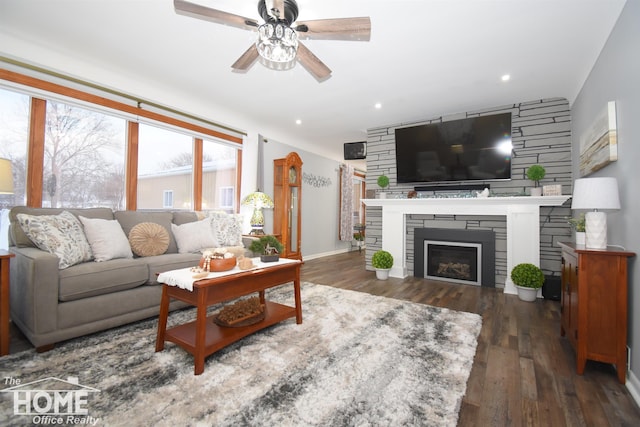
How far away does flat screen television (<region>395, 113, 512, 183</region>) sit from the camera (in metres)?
3.74

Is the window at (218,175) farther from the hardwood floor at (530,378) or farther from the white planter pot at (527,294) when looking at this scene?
the white planter pot at (527,294)

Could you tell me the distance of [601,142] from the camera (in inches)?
86.3

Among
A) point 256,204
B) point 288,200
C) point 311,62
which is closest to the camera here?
point 311,62

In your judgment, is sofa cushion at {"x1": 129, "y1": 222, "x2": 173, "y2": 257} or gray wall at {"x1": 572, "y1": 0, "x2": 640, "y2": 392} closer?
gray wall at {"x1": 572, "y1": 0, "x2": 640, "y2": 392}

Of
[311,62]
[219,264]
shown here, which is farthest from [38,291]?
[311,62]

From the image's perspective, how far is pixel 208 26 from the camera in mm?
2316

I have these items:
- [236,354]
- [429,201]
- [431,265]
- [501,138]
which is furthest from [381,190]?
[236,354]

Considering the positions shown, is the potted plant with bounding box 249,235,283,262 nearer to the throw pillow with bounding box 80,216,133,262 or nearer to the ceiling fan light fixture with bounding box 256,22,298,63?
the throw pillow with bounding box 80,216,133,262

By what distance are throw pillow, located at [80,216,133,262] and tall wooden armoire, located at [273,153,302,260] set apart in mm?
2609

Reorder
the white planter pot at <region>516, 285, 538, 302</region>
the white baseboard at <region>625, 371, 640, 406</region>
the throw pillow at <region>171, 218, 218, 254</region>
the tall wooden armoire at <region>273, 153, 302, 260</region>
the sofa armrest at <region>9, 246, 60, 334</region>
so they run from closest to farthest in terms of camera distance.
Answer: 1. the white baseboard at <region>625, 371, 640, 406</region>
2. the sofa armrest at <region>9, 246, 60, 334</region>
3. the throw pillow at <region>171, 218, 218, 254</region>
4. the white planter pot at <region>516, 285, 538, 302</region>
5. the tall wooden armoire at <region>273, 153, 302, 260</region>

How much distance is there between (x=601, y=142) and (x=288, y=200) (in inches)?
163

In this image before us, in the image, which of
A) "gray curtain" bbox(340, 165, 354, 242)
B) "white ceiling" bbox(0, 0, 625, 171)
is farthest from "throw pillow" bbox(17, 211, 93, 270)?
"gray curtain" bbox(340, 165, 354, 242)

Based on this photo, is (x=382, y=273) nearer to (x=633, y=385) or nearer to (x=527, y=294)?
(x=527, y=294)

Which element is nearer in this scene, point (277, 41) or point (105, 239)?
point (277, 41)
